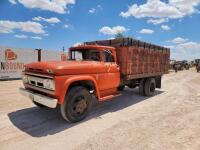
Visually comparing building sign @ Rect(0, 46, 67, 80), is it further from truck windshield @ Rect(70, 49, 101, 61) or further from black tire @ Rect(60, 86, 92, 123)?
black tire @ Rect(60, 86, 92, 123)

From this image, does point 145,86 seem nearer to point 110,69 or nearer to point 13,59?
point 110,69

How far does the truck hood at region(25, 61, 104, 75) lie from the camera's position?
5.30 meters

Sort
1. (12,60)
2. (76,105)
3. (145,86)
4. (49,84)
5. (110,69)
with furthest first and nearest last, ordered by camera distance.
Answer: (12,60), (145,86), (110,69), (76,105), (49,84)

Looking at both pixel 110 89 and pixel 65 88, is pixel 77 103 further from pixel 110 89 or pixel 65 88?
pixel 110 89

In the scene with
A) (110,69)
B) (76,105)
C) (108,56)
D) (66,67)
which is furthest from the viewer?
(108,56)

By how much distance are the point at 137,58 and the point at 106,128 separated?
4026 mm

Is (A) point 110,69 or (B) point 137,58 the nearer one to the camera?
(A) point 110,69

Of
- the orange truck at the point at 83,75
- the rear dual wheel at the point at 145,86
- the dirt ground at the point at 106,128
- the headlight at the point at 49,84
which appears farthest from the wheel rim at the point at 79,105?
the rear dual wheel at the point at 145,86

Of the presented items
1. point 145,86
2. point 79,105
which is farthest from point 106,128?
point 145,86

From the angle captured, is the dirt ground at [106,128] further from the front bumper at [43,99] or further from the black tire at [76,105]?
the front bumper at [43,99]

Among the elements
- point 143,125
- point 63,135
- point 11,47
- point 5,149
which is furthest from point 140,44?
point 11,47

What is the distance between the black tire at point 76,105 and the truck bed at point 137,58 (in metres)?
2.34

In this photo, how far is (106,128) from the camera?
5512 mm

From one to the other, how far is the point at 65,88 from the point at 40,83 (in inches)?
34.0
